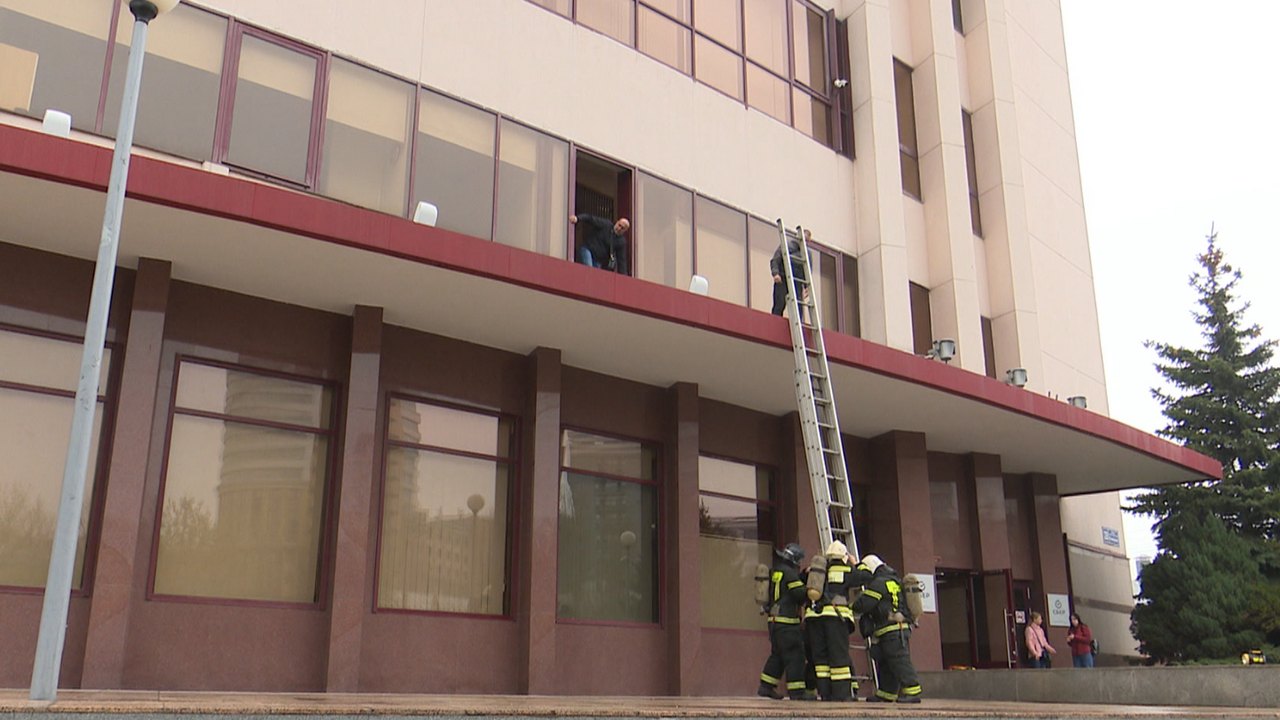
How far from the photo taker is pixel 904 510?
18453 mm

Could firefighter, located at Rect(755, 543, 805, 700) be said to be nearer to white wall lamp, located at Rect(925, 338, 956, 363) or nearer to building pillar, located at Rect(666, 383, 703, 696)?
building pillar, located at Rect(666, 383, 703, 696)

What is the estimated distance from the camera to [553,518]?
14.4 m

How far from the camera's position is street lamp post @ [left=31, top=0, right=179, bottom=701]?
6.78 meters

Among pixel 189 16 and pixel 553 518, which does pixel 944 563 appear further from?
pixel 189 16

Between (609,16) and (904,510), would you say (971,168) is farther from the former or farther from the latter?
(609,16)

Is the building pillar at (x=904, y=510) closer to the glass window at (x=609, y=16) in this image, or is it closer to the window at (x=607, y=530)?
the window at (x=607, y=530)

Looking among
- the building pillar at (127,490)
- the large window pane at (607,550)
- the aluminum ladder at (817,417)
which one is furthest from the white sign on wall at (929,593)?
the building pillar at (127,490)

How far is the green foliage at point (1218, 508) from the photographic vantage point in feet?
69.9

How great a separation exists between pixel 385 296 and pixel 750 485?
7.06 m

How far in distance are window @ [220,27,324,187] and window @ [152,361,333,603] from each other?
106 inches

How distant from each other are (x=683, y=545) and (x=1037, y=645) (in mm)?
7926

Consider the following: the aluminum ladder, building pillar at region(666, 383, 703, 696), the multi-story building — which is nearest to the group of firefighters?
the aluminum ladder

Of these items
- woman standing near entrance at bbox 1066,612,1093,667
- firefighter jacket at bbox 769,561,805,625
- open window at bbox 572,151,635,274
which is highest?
open window at bbox 572,151,635,274

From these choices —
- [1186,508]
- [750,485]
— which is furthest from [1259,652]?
[750,485]
